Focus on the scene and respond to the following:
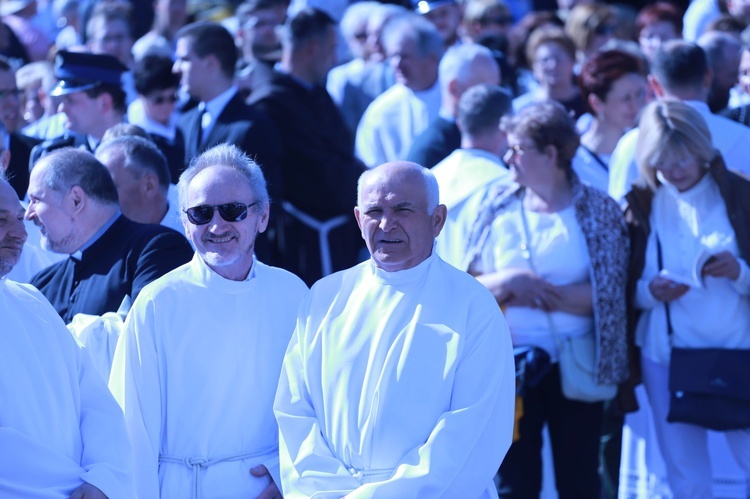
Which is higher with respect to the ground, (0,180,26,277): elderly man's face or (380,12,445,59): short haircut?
(0,180,26,277): elderly man's face

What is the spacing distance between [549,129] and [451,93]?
1.57 metres

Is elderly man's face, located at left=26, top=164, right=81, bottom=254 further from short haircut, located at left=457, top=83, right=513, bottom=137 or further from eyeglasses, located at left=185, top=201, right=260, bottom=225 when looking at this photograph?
short haircut, located at left=457, top=83, right=513, bottom=137

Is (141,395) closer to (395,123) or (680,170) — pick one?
(680,170)

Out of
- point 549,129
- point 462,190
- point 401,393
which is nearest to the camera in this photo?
point 401,393

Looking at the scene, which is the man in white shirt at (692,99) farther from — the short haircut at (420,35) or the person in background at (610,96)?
the short haircut at (420,35)

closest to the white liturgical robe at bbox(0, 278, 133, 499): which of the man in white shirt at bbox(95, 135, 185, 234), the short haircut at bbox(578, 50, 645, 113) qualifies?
the man in white shirt at bbox(95, 135, 185, 234)

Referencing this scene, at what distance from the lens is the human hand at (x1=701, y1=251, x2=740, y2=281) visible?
591 cm

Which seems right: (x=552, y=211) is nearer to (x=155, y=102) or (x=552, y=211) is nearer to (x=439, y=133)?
(x=439, y=133)

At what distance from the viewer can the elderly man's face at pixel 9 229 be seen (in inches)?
175

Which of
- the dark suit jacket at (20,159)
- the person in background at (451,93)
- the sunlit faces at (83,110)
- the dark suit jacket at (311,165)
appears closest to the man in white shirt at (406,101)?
the dark suit jacket at (311,165)

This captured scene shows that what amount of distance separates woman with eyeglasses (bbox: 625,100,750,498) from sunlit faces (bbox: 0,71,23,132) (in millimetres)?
3864

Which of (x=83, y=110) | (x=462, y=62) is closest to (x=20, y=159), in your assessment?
(x=83, y=110)

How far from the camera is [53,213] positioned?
534 centimetres

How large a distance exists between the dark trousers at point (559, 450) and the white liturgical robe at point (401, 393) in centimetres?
157
